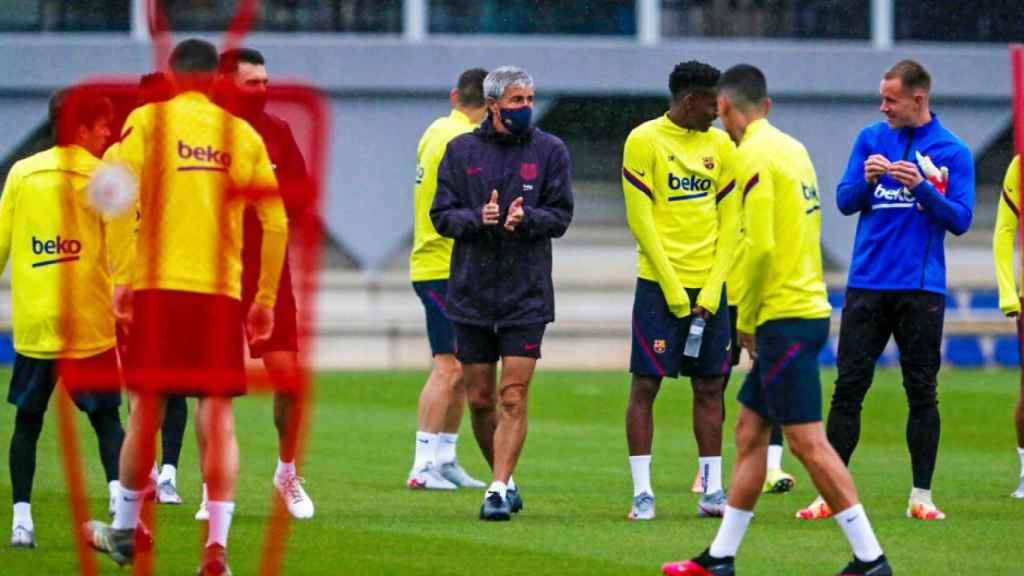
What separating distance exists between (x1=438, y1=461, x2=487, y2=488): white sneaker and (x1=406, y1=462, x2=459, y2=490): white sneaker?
6 cm

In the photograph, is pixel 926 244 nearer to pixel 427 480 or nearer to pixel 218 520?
pixel 427 480

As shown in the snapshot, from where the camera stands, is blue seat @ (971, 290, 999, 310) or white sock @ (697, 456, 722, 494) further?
blue seat @ (971, 290, 999, 310)

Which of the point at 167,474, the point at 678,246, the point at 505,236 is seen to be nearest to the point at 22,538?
the point at 167,474

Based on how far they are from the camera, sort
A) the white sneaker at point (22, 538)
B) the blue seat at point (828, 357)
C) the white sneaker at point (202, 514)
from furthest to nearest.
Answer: the blue seat at point (828, 357) < the white sneaker at point (202, 514) < the white sneaker at point (22, 538)

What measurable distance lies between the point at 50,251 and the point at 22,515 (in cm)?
120

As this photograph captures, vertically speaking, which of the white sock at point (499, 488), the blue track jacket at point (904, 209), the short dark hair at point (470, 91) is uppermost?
the short dark hair at point (470, 91)

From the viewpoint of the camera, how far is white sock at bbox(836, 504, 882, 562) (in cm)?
782

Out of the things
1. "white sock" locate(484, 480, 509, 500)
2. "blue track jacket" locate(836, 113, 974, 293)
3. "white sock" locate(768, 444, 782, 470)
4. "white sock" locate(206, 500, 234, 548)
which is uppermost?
"blue track jacket" locate(836, 113, 974, 293)

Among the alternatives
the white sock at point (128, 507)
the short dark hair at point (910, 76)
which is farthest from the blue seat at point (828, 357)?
the white sock at point (128, 507)

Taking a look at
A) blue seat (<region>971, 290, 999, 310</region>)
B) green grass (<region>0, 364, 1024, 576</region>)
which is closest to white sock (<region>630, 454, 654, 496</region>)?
green grass (<region>0, 364, 1024, 576</region>)

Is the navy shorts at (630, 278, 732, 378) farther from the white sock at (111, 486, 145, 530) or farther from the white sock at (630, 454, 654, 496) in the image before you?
the white sock at (111, 486, 145, 530)

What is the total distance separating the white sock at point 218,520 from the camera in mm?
7543

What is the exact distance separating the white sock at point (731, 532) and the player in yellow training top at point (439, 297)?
13.7 feet

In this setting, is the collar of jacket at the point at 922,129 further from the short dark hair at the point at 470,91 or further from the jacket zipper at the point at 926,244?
the short dark hair at the point at 470,91
